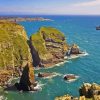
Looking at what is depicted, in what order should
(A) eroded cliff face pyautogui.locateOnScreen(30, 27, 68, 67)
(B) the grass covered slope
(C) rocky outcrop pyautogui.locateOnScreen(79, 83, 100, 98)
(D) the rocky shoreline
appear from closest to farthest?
(C) rocky outcrop pyautogui.locateOnScreen(79, 83, 100, 98) < (D) the rocky shoreline < (B) the grass covered slope < (A) eroded cliff face pyautogui.locateOnScreen(30, 27, 68, 67)

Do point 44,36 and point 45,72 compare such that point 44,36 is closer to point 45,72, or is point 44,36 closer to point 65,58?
point 65,58

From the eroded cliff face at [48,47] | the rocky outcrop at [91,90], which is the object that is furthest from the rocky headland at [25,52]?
the rocky outcrop at [91,90]

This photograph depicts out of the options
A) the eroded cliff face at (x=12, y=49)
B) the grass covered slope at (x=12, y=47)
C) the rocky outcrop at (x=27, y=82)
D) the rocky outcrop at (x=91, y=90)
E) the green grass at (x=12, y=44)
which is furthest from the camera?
the green grass at (x=12, y=44)

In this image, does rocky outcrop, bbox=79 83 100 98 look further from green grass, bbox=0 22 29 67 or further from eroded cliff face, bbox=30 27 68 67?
eroded cliff face, bbox=30 27 68 67

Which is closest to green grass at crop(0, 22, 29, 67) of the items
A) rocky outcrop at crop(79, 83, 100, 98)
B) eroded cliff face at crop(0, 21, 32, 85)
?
eroded cliff face at crop(0, 21, 32, 85)

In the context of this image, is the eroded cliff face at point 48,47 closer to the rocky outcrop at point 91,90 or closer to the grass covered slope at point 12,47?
the grass covered slope at point 12,47

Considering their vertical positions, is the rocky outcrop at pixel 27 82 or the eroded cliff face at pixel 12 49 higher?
the eroded cliff face at pixel 12 49

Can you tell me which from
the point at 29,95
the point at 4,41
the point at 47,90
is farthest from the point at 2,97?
the point at 4,41

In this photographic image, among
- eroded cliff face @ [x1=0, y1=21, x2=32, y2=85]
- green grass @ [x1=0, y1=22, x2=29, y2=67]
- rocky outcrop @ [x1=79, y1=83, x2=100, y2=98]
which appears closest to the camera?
rocky outcrop @ [x1=79, y1=83, x2=100, y2=98]
